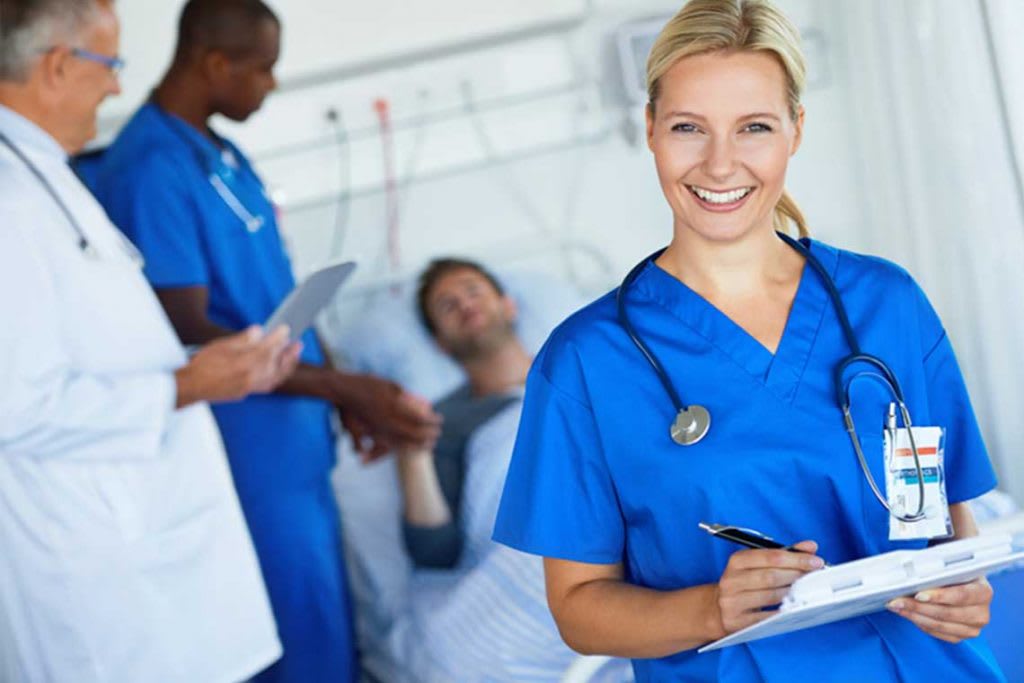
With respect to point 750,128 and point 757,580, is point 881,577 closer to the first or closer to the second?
point 757,580

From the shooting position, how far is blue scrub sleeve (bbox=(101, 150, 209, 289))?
7.38 feet

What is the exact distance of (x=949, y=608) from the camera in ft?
3.70

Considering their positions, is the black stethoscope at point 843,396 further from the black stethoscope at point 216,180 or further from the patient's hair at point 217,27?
the patient's hair at point 217,27

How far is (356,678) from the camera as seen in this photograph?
2625 millimetres

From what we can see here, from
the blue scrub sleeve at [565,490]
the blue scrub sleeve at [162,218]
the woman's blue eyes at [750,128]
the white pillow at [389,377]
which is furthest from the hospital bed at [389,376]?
the woman's blue eyes at [750,128]

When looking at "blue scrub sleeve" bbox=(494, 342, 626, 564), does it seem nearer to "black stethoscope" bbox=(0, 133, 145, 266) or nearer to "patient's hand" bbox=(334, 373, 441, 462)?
"black stethoscope" bbox=(0, 133, 145, 266)

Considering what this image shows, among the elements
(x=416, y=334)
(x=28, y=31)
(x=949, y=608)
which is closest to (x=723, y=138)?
(x=949, y=608)

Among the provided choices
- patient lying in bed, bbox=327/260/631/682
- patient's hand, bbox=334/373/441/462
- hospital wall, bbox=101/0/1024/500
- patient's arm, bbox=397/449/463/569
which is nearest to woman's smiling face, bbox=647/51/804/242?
patient lying in bed, bbox=327/260/631/682

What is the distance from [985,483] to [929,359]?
0.15 metres

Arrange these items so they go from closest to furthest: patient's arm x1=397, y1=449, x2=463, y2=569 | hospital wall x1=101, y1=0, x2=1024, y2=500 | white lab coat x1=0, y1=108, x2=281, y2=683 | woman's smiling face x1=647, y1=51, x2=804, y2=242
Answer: woman's smiling face x1=647, y1=51, x2=804, y2=242 < white lab coat x1=0, y1=108, x2=281, y2=683 < patient's arm x1=397, y1=449, x2=463, y2=569 < hospital wall x1=101, y1=0, x2=1024, y2=500

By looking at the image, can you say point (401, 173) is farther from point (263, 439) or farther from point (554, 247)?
point (263, 439)

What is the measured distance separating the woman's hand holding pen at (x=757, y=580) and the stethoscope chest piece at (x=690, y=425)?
0.47 feet

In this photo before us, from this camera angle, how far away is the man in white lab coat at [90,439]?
1756 millimetres

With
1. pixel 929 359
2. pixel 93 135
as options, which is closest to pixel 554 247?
pixel 93 135
